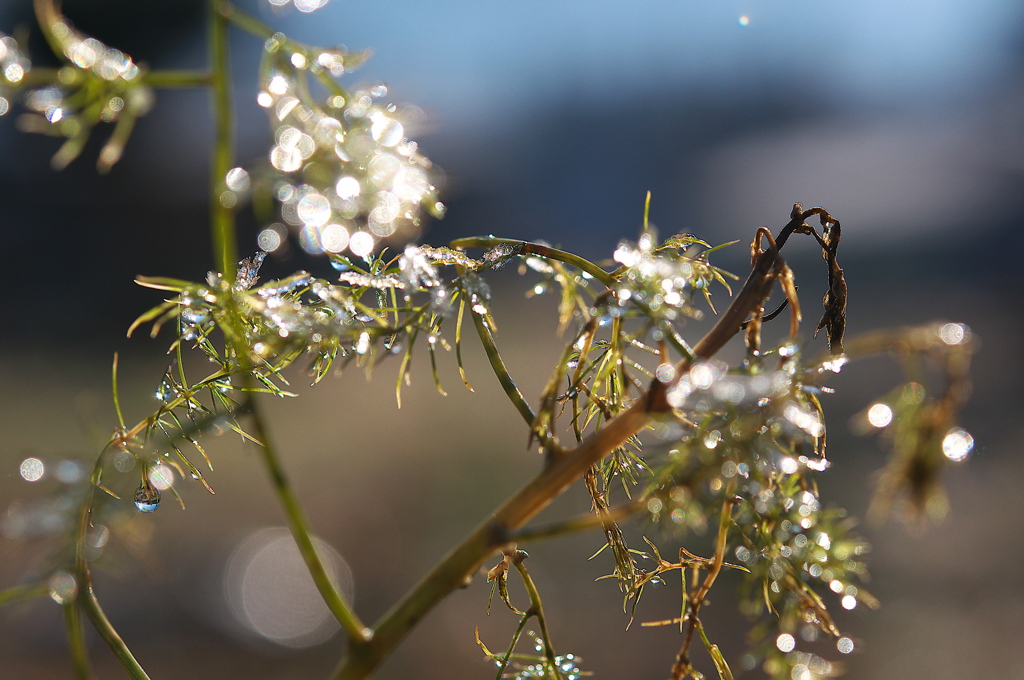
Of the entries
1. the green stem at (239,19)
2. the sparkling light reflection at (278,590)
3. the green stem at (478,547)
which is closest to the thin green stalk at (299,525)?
the green stem at (478,547)

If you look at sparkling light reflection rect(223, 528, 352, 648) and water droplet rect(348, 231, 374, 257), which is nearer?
water droplet rect(348, 231, 374, 257)

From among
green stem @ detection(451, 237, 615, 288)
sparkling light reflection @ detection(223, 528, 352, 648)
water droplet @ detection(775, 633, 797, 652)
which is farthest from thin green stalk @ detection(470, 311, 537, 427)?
sparkling light reflection @ detection(223, 528, 352, 648)

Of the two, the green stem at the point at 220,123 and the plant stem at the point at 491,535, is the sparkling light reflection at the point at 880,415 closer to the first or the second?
the plant stem at the point at 491,535

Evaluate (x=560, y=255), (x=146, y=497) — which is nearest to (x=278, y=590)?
(x=146, y=497)

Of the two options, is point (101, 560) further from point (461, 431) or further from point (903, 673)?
point (461, 431)

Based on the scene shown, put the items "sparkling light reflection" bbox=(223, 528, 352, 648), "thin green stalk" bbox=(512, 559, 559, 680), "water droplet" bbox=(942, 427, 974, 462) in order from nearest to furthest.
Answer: "water droplet" bbox=(942, 427, 974, 462), "thin green stalk" bbox=(512, 559, 559, 680), "sparkling light reflection" bbox=(223, 528, 352, 648)

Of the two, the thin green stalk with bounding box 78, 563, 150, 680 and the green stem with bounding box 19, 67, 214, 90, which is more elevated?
the green stem with bounding box 19, 67, 214, 90

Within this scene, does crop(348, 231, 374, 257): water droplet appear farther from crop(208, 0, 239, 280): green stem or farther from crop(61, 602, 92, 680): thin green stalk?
crop(61, 602, 92, 680): thin green stalk

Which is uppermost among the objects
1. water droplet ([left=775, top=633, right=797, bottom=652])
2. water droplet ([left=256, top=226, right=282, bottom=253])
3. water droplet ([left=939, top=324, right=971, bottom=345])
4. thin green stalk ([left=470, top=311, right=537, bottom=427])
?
water droplet ([left=939, top=324, right=971, bottom=345])

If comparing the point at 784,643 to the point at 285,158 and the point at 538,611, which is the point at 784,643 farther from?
the point at 285,158
